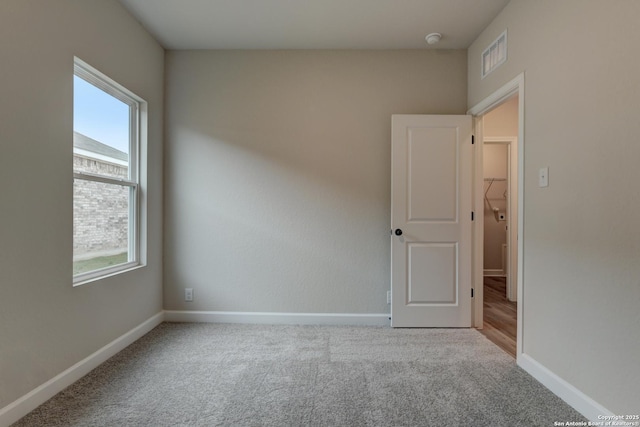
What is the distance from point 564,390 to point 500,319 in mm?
1451

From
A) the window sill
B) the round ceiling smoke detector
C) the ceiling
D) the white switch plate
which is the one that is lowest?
the window sill

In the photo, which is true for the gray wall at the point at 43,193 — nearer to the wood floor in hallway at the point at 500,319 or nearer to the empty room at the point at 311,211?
the empty room at the point at 311,211

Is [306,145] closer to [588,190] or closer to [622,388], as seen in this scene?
[588,190]

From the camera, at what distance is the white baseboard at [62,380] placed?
1583mm

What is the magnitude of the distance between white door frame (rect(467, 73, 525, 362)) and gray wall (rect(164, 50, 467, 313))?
0.35 m

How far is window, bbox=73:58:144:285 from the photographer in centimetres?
210

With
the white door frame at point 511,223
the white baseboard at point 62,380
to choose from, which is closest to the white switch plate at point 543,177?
the white door frame at point 511,223

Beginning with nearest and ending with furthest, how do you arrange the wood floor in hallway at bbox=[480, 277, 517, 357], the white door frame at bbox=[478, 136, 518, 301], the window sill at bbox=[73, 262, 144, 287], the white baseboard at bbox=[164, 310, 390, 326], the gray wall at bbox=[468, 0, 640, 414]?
the gray wall at bbox=[468, 0, 640, 414]
the window sill at bbox=[73, 262, 144, 287]
the wood floor in hallway at bbox=[480, 277, 517, 357]
the white baseboard at bbox=[164, 310, 390, 326]
the white door frame at bbox=[478, 136, 518, 301]

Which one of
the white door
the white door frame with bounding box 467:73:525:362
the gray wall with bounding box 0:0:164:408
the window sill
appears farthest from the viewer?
the white door

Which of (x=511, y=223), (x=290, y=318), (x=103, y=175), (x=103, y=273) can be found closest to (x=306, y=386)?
(x=290, y=318)

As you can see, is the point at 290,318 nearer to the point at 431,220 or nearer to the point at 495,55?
the point at 431,220

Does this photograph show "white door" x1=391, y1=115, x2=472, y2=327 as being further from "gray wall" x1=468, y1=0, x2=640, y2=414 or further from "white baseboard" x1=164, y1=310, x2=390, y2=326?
"gray wall" x1=468, y1=0, x2=640, y2=414

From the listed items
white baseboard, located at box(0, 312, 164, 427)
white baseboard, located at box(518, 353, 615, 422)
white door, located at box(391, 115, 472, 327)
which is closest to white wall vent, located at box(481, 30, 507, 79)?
white door, located at box(391, 115, 472, 327)

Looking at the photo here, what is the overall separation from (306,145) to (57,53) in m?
1.88
